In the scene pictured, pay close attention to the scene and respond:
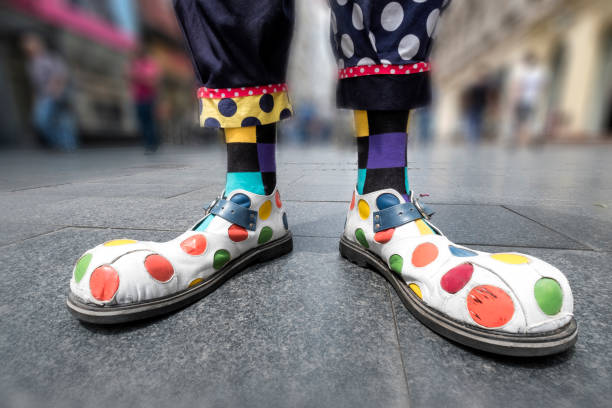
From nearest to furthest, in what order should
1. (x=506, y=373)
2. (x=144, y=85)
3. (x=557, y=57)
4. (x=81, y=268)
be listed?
(x=506, y=373), (x=81, y=268), (x=144, y=85), (x=557, y=57)

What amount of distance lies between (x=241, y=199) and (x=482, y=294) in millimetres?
579

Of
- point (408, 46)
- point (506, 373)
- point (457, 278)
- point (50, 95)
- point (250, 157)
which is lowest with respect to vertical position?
point (506, 373)

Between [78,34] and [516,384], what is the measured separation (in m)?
10.5

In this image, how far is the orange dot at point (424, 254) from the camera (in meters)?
0.67

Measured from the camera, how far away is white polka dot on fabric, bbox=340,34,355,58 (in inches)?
28.6

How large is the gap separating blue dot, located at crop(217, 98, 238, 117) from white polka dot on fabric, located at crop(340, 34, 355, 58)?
0.93 feet

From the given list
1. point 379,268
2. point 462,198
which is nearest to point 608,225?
point 462,198

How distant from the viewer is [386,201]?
2.64 feet

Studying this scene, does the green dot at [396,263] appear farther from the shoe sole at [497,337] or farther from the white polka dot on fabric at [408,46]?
the white polka dot on fabric at [408,46]

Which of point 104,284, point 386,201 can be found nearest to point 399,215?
point 386,201

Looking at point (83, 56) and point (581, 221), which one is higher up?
point (83, 56)

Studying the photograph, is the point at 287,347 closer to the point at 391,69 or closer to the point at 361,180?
the point at 361,180

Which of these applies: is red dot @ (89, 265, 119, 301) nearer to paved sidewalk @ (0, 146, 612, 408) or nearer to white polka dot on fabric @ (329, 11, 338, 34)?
paved sidewalk @ (0, 146, 612, 408)

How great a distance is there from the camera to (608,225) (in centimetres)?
125
